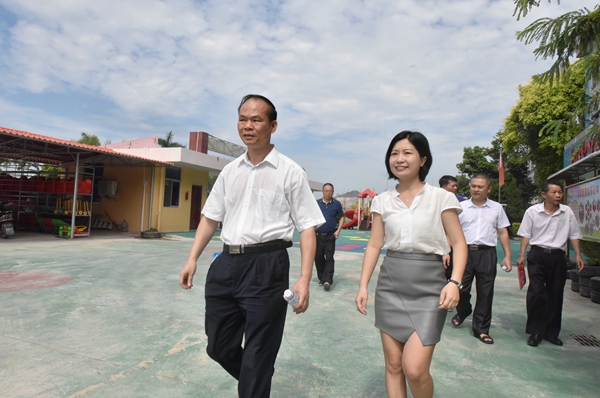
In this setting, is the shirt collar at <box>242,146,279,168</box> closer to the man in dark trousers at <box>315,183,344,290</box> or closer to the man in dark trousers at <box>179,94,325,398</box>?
the man in dark trousers at <box>179,94,325,398</box>

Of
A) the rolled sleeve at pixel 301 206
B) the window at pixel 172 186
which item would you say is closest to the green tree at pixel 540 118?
the window at pixel 172 186

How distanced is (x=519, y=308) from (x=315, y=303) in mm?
2674

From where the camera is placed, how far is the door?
57.7 feet

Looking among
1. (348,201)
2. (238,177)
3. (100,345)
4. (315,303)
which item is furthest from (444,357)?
(348,201)

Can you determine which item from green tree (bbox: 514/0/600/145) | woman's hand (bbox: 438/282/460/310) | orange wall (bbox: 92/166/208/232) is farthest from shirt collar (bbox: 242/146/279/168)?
orange wall (bbox: 92/166/208/232)

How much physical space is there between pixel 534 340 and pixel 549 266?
28.1 inches

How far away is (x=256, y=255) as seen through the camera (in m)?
1.92

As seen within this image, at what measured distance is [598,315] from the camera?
188 inches

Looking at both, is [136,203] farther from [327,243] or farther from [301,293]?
[301,293]

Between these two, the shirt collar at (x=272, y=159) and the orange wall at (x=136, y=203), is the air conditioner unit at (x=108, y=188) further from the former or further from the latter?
the shirt collar at (x=272, y=159)

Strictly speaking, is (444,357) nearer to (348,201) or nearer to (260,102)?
(260,102)

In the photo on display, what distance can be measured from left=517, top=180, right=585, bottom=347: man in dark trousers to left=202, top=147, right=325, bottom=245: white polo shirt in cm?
287

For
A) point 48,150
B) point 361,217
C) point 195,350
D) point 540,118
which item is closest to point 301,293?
point 195,350

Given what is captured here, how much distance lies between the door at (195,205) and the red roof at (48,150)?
3410 mm
